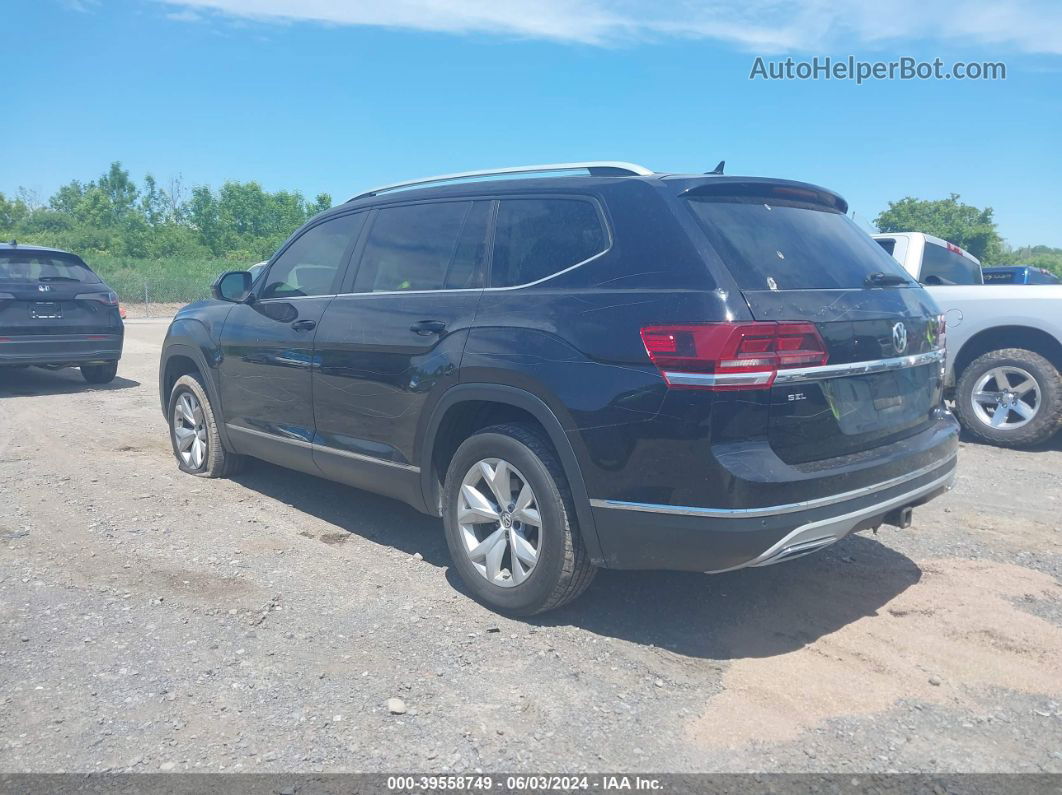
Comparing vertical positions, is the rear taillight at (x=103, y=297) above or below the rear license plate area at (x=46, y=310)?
above

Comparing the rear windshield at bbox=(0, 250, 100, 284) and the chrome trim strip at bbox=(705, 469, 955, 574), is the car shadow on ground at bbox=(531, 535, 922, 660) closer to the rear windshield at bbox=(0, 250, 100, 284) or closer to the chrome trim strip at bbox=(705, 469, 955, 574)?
the chrome trim strip at bbox=(705, 469, 955, 574)

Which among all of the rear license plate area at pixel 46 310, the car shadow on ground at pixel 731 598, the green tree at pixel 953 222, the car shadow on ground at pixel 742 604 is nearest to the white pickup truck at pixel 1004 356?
the car shadow on ground at pixel 731 598

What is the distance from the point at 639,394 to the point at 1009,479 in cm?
454

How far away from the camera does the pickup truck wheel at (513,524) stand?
356cm

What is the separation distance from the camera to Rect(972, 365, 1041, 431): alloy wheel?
7.37 m

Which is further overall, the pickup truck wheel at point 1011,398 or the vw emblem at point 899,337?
the pickup truck wheel at point 1011,398

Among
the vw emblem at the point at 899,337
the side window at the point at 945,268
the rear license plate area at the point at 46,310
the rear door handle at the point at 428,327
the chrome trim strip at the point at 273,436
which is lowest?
Result: the chrome trim strip at the point at 273,436

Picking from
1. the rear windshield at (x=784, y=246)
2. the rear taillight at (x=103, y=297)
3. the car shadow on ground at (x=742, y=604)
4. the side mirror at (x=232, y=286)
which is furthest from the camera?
the rear taillight at (x=103, y=297)

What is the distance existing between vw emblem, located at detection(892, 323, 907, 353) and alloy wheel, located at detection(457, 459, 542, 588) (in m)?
1.66

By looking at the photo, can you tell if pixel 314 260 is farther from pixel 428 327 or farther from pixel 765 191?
pixel 765 191

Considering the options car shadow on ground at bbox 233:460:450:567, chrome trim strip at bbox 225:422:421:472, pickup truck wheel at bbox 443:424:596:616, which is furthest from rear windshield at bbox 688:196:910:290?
car shadow on ground at bbox 233:460:450:567

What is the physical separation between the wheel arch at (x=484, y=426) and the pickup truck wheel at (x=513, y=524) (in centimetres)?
9

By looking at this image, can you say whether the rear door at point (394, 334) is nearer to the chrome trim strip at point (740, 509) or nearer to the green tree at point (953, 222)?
the chrome trim strip at point (740, 509)

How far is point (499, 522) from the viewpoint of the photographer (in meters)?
3.86
